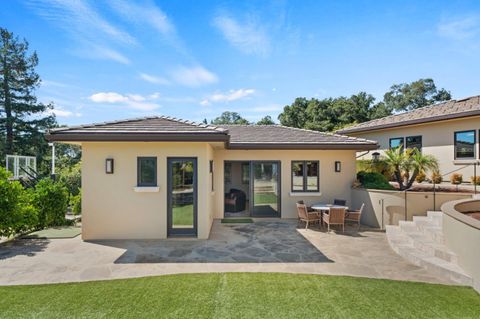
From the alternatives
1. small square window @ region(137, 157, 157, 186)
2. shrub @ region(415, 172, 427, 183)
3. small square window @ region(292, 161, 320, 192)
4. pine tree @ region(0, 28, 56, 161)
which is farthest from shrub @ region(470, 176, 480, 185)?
pine tree @ region(0, 28, 56, 161)

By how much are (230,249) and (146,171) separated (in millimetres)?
3888

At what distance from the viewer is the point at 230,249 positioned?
788cm

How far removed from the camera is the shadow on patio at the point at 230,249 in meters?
7.03

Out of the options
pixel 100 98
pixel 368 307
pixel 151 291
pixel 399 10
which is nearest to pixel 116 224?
pixel 151 291

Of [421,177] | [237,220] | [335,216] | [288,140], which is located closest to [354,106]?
[421,177]

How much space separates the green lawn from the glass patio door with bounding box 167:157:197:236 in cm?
328

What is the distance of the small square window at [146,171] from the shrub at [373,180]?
30.4ft

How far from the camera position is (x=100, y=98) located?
33.6 m

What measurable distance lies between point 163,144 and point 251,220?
541 centimetres

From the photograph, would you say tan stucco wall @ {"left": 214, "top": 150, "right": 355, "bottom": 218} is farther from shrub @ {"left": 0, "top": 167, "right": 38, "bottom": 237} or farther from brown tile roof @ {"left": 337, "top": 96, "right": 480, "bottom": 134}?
shrub @ {"left": 0, "top": 167, "right": 38, "bottom": 237}

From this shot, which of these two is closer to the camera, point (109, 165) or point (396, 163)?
point (109, 165)

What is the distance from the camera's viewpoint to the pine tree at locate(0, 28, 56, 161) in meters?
31.3

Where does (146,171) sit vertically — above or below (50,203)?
above

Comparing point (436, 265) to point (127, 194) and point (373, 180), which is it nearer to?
point (373, 180)
